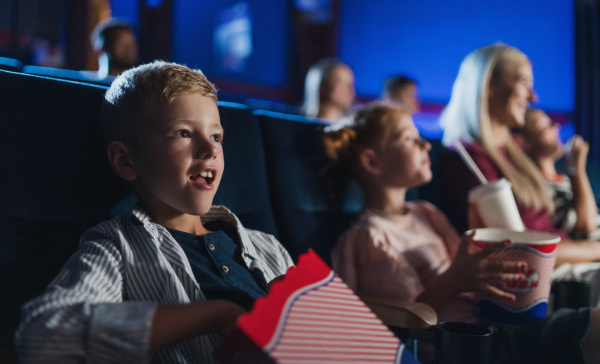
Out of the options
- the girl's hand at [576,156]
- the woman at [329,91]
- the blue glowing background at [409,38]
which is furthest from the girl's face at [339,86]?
the blue glowing background at [409,38]

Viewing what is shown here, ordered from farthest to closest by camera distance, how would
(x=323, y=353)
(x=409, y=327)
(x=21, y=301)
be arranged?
(x=409, y=327) → (x=21, y=301) → (x=323, y=353)

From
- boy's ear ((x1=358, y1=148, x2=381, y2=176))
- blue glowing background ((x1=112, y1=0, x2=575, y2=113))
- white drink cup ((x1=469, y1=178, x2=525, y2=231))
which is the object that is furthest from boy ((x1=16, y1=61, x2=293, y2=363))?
blue glowing background ((x1=112, y1=0, x2=575, y2=113))

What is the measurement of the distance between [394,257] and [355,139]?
1.40 feet

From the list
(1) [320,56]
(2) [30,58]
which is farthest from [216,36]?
(2) [30,58]

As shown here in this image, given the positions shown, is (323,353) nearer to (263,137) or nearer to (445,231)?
(263,137)

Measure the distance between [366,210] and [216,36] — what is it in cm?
380

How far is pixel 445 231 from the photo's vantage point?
5.18ft

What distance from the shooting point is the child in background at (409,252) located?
1030mm

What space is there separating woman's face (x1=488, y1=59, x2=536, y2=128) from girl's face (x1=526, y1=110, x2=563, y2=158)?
1.31 feet

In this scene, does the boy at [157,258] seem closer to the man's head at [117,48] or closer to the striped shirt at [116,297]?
the striped shirt at [116,297]

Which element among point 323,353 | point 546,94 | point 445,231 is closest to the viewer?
point 323,353

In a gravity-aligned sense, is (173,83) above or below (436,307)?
above

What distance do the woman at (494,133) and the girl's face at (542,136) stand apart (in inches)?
13.9

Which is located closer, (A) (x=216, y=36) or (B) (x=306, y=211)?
(B) (x=306, y=211)
